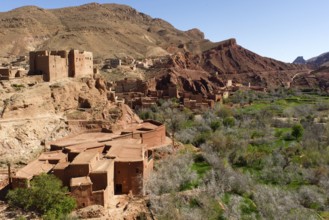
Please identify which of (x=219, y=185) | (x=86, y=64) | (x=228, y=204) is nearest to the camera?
(x=228, y=204)

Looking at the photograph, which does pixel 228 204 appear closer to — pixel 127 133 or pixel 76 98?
pixel 127 133

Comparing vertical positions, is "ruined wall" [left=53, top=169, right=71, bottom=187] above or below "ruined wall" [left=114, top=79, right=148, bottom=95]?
below

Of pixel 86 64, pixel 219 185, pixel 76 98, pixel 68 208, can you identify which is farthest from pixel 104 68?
pixel 68 208

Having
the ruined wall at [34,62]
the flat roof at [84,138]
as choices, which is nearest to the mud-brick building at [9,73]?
the ruined wall at [34,62]

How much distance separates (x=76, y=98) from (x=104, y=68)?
28.8 m

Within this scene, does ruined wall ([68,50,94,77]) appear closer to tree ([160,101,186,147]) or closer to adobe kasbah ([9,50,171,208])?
adobe kasbah ([9,50,171,208])

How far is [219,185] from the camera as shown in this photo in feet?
63.8

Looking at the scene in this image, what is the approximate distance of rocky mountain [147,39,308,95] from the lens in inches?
2398

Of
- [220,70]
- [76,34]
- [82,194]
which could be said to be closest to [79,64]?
[82,194]

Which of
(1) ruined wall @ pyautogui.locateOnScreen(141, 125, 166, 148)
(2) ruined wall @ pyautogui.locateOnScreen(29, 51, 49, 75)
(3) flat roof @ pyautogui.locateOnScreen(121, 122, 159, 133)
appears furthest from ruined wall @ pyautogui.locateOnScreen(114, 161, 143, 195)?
(2) ruined wall @ pyautogui.locateOnScreen(29, 51, 49, 75)

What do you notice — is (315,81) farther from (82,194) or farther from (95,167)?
(82,194)

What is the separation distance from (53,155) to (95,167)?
325 centimetres

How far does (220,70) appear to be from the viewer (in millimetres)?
87250

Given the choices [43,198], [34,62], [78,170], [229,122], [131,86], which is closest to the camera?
[43,198]
